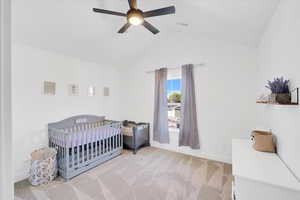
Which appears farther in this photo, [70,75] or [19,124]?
[70,75]

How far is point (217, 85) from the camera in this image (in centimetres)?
301

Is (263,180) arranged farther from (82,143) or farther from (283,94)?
(82,143)

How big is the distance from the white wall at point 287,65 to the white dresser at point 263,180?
0.35 ft

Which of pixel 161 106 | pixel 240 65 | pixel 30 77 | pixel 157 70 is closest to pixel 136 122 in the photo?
pixel 161 106

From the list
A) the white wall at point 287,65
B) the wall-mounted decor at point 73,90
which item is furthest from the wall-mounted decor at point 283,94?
the wall-mounted decor at point 73,90

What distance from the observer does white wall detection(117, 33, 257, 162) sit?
8.98ft

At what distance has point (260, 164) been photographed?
1.38 metres

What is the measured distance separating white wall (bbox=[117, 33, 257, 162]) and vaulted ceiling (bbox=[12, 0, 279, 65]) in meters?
0.24

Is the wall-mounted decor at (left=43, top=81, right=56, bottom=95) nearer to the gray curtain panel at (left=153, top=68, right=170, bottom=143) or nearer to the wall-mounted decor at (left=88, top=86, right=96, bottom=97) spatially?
the wall-mounted decor at (left=88, top=86, right=96, bottom=97)

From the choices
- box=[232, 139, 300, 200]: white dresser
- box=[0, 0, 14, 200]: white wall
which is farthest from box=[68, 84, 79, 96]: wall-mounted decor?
box=[232, 139, 300, 200]: white dresser

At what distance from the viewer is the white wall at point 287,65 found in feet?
3.88

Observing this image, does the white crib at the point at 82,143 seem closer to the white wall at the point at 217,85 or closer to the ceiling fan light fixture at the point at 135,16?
the white wall at the point at 217,85

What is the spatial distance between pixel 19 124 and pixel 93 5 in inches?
91.6

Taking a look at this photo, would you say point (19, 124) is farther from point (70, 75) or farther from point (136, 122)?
point (136, 122)
